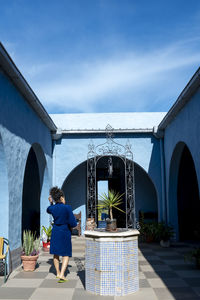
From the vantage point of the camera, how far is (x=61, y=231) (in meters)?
4.99

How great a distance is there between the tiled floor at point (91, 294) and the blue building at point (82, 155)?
2.80 ft

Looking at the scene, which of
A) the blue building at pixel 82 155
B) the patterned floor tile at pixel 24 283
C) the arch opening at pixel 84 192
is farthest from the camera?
the arch opening at pixel 84 192

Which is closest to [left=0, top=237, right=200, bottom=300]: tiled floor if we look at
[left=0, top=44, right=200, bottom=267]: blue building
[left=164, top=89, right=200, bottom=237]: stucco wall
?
[left=0, top=44, right=200, bottom=267]: blue building

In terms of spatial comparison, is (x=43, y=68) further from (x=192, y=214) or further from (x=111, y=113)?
(x=192, y=214)

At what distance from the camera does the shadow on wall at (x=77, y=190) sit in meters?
12.0

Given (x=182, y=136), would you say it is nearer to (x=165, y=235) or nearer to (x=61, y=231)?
(x=165, y=235)

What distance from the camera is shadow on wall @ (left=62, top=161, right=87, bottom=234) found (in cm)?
1202

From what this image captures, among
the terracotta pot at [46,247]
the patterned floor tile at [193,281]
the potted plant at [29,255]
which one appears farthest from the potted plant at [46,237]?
the patterned floor tile at [193,281]

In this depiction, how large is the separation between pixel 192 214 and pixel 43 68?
6920 millimetres

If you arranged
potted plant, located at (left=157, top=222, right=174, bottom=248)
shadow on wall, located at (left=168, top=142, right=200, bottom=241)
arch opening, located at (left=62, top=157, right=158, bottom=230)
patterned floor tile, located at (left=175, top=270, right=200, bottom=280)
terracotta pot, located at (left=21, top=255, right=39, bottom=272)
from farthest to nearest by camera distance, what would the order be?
arch opening, located at (left=62, top=157, right=158, bottom=230) → shadow on wall, located at (left=168, top=142, right=200, bottom=241) → potted plant, located at (left=157, top=222, right=174, bottom=248) → terracotta pot, located at (left=21, top=255, right=39, bottom=272) → patterned floor tile, located at (left=175, top=270, right=200, bottom=280)

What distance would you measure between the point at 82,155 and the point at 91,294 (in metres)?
6.57

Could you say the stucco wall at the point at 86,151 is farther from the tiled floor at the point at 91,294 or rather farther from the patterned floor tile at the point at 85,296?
the patterned floor tile at the point at 85,296

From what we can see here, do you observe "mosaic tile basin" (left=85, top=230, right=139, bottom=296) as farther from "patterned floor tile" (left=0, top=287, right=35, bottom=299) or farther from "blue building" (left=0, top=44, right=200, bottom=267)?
"blue building" (left=0, top=44, right=200, bottom=267)

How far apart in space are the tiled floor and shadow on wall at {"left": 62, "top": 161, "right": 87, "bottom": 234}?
478 centimetres
